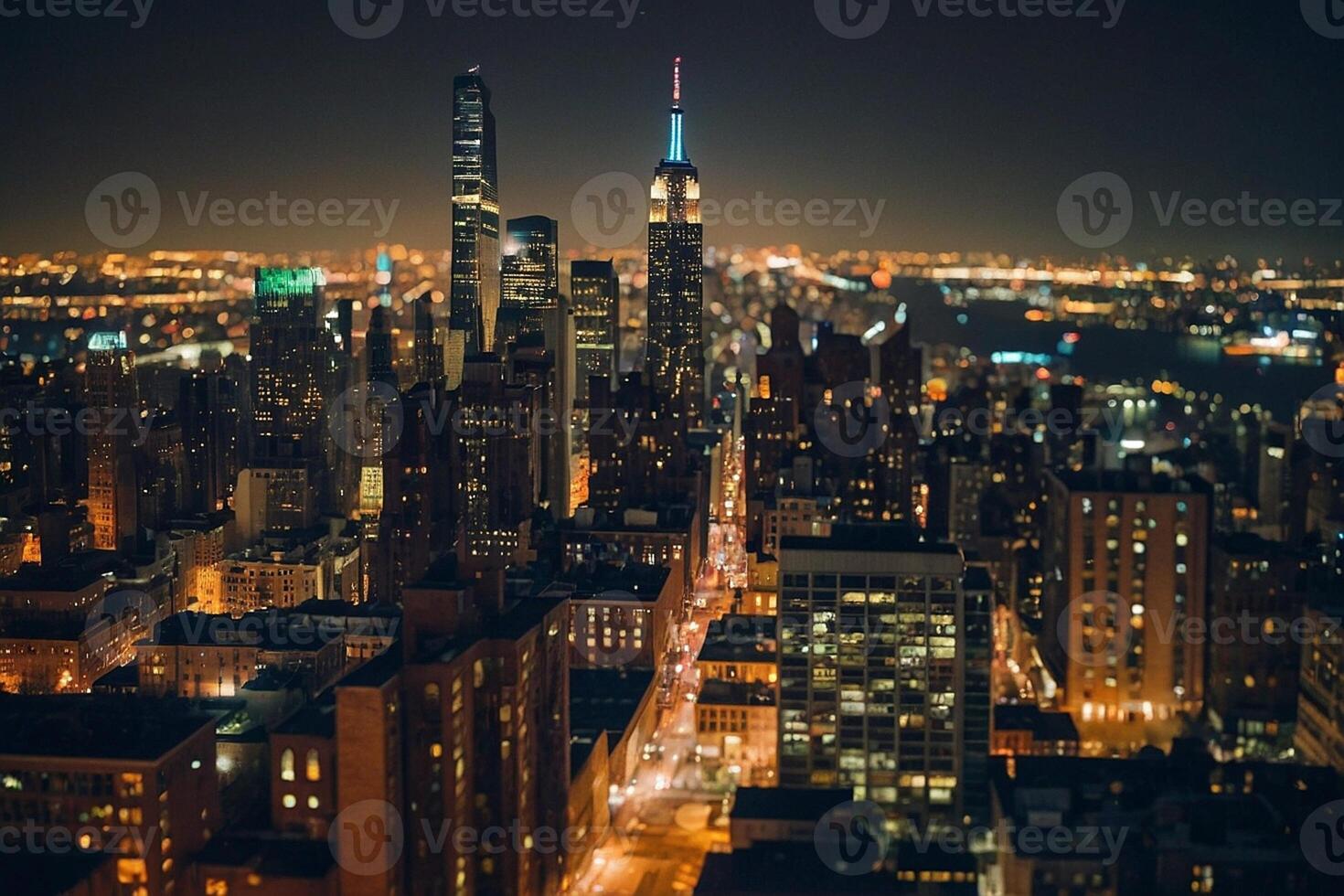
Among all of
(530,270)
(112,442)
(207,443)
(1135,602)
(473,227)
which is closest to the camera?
(1135,602)

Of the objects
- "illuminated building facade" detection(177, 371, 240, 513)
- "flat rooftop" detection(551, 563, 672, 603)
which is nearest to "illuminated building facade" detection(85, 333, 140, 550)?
"illuminated building facade" detection(177, 371, 240, 513)

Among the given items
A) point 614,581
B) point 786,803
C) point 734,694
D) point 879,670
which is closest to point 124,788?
point 786,803

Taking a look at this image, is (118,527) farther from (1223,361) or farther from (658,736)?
(1223,361)

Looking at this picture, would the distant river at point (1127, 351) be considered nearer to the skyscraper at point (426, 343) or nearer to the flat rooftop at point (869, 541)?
the flat rooftop at point (869, 541)

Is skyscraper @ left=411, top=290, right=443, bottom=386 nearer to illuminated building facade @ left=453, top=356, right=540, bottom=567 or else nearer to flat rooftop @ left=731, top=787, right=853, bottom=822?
illuminated building facade @ left=453, top=356, right=540, bottom=567

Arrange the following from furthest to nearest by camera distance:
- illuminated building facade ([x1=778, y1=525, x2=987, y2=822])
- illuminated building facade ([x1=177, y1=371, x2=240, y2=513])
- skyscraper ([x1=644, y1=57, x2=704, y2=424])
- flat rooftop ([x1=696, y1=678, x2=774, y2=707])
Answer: skyscraper ([x1=644, y1=57, x2=704, y2=424]), illuminated building facade ([x1=177, y1=371, x2=240, y2=513]), flat rooftop ([x1=696, y1=678, x2=774, y2=707]), illuminated building facade ([x1=778, y1=525, x2=987, y2=822])

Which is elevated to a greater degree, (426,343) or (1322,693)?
(426,343)

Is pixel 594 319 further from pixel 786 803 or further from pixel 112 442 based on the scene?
pixel 786 803
